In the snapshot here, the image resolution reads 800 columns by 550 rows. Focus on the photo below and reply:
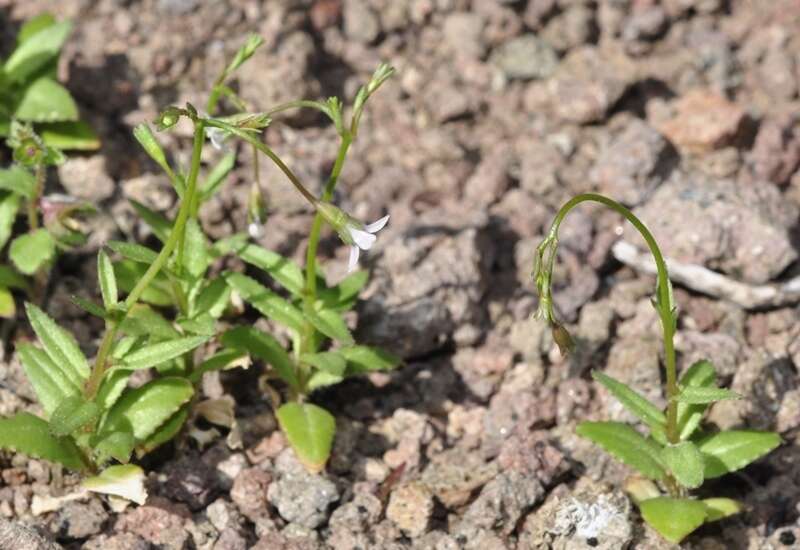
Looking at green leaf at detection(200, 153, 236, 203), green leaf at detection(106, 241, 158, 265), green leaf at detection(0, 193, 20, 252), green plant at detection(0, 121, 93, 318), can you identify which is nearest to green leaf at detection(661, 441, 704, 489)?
green leaf at detection(106, 241, 158, 265)

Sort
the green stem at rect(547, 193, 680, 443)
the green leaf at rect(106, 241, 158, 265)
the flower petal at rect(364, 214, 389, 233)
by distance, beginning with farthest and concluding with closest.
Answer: the green leaf at rect(106, 241, 158, 265), the green stem at rect(547, 193, 680, 443), the flower petal at rect(364, 214, 389, 233)

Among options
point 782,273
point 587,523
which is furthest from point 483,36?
point 587,523

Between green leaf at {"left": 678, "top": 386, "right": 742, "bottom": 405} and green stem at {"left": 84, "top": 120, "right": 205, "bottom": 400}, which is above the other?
green stem at {"left": 84, "top": 120, "right": 205, "bottom": 400}

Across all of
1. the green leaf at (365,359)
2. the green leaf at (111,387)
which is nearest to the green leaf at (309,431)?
the green leaf at (365,359)

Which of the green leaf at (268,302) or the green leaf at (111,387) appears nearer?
the green leaf at (111,387)

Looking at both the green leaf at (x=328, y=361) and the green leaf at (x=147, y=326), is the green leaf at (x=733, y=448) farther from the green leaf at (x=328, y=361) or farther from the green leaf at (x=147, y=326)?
the green leaf at (x=147, y=326)

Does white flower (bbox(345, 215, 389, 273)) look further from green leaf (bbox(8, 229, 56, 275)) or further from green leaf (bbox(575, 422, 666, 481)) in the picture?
green leaf (bbox(8, 229, 56, 275))

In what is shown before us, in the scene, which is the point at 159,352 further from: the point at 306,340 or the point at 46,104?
the point at 46,104
